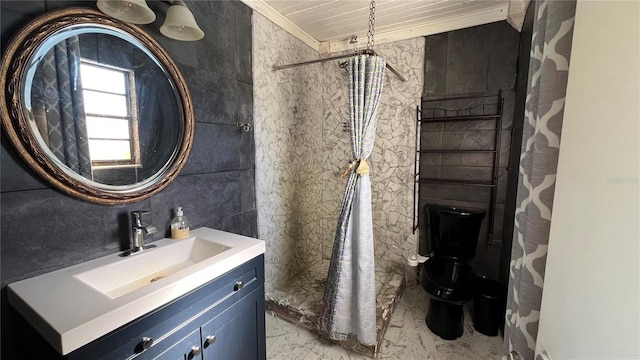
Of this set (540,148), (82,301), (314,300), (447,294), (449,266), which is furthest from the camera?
(314,300)

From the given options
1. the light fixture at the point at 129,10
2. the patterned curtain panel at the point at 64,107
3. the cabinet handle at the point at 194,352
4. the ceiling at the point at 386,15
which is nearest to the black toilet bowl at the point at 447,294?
the cabinet handle at the point at 194,352

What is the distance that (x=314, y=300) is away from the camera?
2.11 meters

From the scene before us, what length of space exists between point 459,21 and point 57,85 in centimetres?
260

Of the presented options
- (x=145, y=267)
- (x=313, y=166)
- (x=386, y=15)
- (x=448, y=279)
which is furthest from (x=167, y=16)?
(x=448, y=279)

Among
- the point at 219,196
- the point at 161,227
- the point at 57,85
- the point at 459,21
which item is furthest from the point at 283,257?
the point at 459,21

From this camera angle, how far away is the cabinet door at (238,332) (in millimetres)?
1090

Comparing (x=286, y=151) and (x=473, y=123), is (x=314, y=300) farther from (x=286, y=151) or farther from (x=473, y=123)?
(x=473, y=123)

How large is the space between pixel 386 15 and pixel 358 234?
5.80ft

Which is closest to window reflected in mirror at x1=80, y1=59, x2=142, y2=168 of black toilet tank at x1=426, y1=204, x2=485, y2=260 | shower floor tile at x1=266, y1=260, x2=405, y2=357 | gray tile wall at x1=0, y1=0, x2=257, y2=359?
gray tile wall at x1=0, y1=0, x2=257, y2=359

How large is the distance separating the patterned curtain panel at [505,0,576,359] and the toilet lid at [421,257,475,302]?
1.12 m

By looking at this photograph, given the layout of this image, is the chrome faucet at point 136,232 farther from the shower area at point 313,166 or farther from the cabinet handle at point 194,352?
the shower area at point 313,166

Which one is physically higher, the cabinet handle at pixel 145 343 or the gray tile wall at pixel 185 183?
the gray tile wall at pixel 185 183

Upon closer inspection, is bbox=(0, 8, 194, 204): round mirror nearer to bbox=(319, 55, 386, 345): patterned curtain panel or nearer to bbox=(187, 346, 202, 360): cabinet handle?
bbox=(187, 346, 202, 360): cabinet handle

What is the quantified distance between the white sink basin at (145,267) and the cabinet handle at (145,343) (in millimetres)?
199
